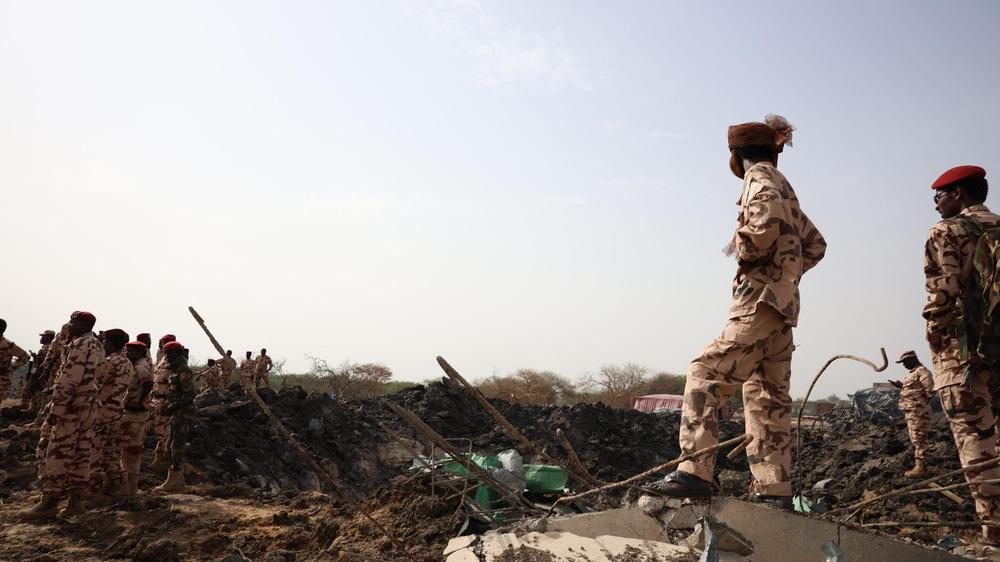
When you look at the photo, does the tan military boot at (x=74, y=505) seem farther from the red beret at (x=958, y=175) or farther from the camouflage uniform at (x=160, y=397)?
the red beret at (x=958, y=175)

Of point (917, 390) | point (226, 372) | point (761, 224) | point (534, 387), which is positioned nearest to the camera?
point (761, 224)

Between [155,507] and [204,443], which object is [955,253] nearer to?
[155,507]

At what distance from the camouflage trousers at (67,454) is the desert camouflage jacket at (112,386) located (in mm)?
462

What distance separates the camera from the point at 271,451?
36.9ft

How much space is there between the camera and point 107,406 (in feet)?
21.7

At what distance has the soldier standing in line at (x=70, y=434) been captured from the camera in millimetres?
5992

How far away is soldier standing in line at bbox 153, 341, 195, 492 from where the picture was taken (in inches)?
292

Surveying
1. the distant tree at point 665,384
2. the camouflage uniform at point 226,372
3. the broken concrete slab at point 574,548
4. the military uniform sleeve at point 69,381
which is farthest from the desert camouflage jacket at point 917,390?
the distant tree at point 665,384

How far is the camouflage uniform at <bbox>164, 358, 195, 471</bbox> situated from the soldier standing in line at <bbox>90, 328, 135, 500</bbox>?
57 centimetres

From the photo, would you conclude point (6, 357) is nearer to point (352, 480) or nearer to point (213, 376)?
point (352, 480)

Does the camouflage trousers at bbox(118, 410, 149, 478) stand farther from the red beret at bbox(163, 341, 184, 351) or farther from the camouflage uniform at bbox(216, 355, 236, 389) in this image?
the camouflage uniform at bbox(216, 355, 236, 389)

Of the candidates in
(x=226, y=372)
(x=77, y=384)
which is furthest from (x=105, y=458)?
(x=226, y=372)

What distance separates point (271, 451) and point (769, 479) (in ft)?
32.8

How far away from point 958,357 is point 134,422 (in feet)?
25.3
